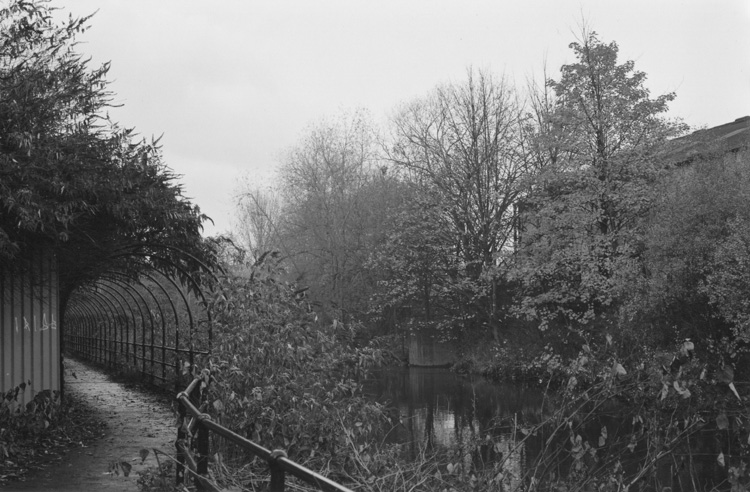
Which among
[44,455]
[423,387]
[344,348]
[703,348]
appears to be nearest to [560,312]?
[423,387]

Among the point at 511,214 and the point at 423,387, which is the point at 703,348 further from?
the point at 511,214

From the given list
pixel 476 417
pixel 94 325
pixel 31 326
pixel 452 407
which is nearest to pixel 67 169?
pixel 31 326

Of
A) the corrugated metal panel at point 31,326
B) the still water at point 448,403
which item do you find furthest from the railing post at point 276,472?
the still water at point 448,403

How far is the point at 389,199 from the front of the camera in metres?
38.4

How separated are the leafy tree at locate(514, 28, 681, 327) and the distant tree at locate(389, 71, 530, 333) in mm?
6854

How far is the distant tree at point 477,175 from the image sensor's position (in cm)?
3331

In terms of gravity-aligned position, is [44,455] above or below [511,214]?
below

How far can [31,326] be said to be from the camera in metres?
11.1

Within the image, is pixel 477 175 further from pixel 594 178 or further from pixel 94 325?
pixel 94 325

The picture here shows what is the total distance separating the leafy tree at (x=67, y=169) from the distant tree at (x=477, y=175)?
21222 millimetres

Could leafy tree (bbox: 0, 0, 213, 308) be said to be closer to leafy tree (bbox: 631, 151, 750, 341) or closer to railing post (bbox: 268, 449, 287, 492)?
railing post (bbox: 268, 449, 287, 492)

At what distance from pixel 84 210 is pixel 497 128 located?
26.7 m

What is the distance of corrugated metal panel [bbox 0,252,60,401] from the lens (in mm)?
10570

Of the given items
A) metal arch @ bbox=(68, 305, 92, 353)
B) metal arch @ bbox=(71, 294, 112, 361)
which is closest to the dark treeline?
metal arch @ bbox=(71, 294, 112, 361)
